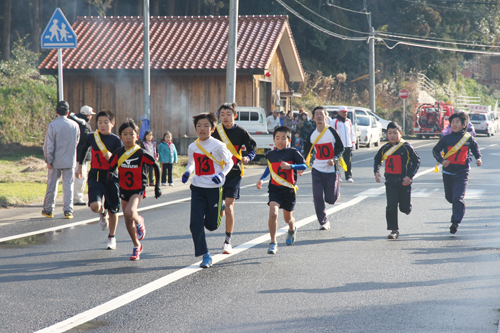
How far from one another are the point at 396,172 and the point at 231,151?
2.45 m

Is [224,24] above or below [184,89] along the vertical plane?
above

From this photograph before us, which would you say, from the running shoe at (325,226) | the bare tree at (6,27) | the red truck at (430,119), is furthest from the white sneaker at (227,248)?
the bare tree at (6,27)

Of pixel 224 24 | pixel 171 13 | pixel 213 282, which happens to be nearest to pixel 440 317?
pixel 213 282

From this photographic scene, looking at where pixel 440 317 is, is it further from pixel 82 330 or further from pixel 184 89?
pixel 184 89

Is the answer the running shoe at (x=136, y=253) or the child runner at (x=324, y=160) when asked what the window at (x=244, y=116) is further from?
the running shoe at (x=136, y=253)

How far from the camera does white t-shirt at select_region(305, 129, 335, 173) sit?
8805 millimetres

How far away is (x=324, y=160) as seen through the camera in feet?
29.1

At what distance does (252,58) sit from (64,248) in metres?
19.1

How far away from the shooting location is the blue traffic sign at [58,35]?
1157cm

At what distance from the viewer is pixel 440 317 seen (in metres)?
4.83

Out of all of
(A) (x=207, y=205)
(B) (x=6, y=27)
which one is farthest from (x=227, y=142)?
(B) (x=6, y=27)

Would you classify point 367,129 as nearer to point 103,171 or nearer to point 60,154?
point 60,154

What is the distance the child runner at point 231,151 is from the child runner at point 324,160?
1.46m

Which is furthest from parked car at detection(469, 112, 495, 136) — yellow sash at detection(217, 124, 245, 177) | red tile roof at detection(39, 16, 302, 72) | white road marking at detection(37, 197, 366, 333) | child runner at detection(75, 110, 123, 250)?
child runner at detection(75, 110, 123, 250)
